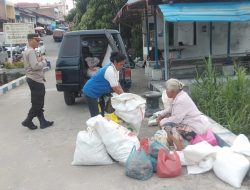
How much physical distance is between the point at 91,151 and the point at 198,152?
1.42 meters

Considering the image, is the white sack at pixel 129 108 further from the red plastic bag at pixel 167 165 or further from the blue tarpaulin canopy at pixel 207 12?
the blue tarpaulin canopy at pixel 207 12

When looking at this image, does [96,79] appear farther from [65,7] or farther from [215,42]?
[65,7]

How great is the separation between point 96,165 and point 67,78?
3.84 m

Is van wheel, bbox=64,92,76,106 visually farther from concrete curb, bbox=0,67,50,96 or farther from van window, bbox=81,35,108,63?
concrete curb, bbox=0,67,50,96

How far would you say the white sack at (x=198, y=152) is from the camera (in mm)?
4672

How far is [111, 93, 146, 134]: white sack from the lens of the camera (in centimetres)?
540

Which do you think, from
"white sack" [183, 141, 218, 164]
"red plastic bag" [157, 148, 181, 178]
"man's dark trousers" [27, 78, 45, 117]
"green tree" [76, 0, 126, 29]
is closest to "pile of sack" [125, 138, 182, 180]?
"red plastic bag" [157, 148, 181, 178]

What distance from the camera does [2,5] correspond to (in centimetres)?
4441

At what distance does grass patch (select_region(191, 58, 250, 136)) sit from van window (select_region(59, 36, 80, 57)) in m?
3.07

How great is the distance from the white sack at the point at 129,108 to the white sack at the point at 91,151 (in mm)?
549

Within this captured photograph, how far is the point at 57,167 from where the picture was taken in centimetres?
517

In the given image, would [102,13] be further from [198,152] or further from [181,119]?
[198,152]

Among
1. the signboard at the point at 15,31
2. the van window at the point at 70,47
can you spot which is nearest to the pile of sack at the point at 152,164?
the van window at the point at 70,47

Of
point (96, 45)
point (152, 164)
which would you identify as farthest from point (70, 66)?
point (152, 164)
